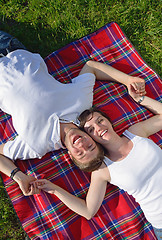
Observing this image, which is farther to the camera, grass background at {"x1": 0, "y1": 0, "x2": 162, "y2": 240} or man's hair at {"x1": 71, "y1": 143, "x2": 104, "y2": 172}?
grass background at {"x1": 0, "y1": 0, "x2": 162, "y2": 240}

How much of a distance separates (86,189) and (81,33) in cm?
224

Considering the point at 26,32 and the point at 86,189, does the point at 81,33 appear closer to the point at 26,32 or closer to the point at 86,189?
the point at 26,32

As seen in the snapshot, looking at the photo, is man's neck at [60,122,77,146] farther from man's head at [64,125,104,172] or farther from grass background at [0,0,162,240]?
grass background at [0,0,162,240]

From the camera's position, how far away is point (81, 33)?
3.87 metres

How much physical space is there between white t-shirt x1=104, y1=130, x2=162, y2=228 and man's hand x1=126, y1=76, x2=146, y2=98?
2.40 ft

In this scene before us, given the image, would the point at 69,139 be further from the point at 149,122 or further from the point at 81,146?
the point at 149,122

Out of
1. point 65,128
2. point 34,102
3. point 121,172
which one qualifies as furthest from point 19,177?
point 121,172

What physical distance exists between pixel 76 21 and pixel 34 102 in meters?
1.69

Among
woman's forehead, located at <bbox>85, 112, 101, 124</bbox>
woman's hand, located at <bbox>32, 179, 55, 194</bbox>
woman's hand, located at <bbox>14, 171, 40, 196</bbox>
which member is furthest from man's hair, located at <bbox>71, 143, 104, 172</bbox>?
woman's hand, located at <bbox>14, 171, 40, 196</bbox>

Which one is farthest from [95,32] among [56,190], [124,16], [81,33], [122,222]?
[122,222]

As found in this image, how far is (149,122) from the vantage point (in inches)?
127

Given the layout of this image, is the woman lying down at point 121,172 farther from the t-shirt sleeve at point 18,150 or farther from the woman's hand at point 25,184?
the t-shirt sleeve at point 18,150

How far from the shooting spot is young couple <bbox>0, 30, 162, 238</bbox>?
2.80 meters

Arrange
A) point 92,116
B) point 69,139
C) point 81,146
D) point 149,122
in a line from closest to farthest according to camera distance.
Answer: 1. point 81,146
2. point 69,139
3. point 92,116
4. point 149,122
